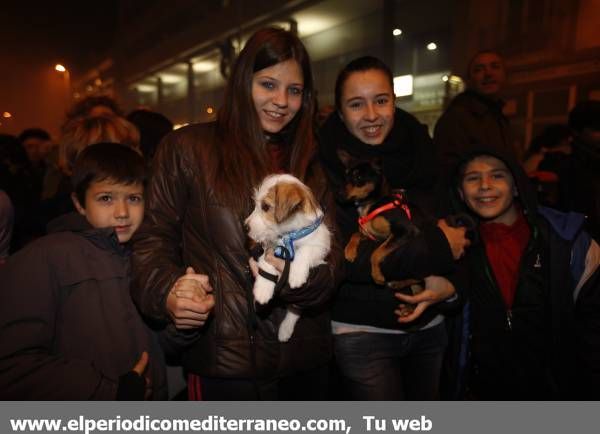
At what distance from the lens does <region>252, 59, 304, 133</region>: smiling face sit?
72.4 inches

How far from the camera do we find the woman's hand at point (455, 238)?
7.63ft

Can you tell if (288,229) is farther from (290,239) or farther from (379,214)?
(379,214)

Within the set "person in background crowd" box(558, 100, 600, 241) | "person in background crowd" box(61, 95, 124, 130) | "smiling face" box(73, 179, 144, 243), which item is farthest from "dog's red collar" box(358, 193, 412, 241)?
"person in background crowd" box(61, 95, 124, 130)

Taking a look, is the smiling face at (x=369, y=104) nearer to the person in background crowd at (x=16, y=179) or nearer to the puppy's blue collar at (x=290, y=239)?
the puppy's blue collar at (x=290, y=239)

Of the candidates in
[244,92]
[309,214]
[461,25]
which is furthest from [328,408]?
[461,25]

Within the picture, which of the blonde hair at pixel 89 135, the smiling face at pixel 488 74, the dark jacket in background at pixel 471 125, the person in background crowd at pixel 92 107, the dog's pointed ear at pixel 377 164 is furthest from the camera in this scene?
the smiling face at pixel 488 74

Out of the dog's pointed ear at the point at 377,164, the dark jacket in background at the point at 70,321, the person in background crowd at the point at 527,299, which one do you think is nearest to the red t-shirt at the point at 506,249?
the person in background crowd at the point at 527,299

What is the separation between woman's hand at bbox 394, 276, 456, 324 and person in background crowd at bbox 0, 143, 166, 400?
1312 mm

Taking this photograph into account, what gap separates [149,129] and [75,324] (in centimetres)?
284

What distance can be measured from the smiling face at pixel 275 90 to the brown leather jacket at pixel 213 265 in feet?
0.95

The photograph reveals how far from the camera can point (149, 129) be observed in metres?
4.14

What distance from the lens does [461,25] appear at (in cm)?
960

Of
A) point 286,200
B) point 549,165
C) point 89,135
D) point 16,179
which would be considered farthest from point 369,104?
point 16,179

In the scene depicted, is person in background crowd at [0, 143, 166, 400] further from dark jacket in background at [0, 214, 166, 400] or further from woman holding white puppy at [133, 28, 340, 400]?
woman holding white puppy at [133, 28, 340, 400]
